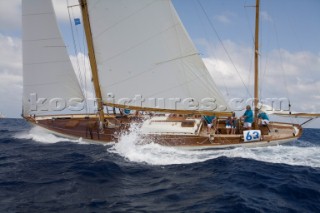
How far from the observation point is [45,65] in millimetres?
19953

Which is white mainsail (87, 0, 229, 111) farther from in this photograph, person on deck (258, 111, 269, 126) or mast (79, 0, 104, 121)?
person on deck (258, 111, 269, 126)

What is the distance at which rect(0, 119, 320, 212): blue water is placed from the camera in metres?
9.15

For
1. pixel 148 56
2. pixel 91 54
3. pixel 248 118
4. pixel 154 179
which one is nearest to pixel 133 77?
pixel 148 56

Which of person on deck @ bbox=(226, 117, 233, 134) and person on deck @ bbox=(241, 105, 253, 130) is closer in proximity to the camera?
person on deck @ bbox=(241, 105, 253, 130)

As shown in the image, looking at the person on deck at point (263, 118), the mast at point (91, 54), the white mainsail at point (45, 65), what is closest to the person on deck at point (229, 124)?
the person on deck at point (263, 118)

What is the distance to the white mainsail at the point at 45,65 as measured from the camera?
19.4 m

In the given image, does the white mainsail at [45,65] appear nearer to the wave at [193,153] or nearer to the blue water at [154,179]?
the blue water at [154,179]

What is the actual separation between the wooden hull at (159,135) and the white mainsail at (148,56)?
1.74m

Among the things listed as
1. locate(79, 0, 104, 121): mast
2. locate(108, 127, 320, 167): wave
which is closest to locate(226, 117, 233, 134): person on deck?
locate(108, 127, 320, 167): wave

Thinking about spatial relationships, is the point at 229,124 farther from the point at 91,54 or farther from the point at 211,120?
the point at 91,54

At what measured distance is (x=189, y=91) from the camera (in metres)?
17.8

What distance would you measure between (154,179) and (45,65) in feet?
39.2

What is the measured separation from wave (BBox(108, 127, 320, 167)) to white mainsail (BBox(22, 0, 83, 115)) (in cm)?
524

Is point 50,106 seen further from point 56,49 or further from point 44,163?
point 44,163
